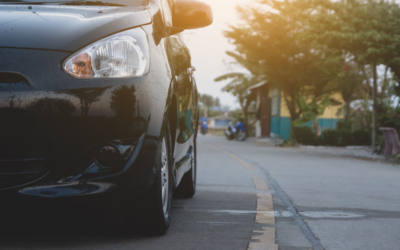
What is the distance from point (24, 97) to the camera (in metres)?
2.54

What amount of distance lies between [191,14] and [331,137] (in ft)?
60.5

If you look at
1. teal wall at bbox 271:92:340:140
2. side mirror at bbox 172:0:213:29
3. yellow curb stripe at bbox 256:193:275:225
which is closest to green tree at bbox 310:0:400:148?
yellow curb stripe at bbox 256:193:275:225

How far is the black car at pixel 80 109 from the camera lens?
8.46 ft

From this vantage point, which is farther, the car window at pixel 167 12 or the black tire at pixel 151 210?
the car window at pixel 167 12

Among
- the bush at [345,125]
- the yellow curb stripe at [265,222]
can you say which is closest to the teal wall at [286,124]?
the bush at [345,125]

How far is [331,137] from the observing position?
2133 centimetres

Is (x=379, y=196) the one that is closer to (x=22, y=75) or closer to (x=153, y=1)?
(x=153, y=1)

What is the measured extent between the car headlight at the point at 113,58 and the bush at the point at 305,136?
19.5m

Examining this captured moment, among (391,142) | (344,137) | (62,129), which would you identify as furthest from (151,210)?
(344,137)

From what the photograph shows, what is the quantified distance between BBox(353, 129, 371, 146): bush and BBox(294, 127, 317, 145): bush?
158cm

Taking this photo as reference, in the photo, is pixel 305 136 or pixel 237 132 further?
pixel 237 132

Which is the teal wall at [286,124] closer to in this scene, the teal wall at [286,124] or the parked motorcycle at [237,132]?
the teal wall at [286,124]

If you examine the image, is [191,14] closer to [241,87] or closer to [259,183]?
[259,183]

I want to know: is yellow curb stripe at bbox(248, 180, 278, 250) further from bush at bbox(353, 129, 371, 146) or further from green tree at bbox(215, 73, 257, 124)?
green tree at bbox(215, 73, 257, 124)
